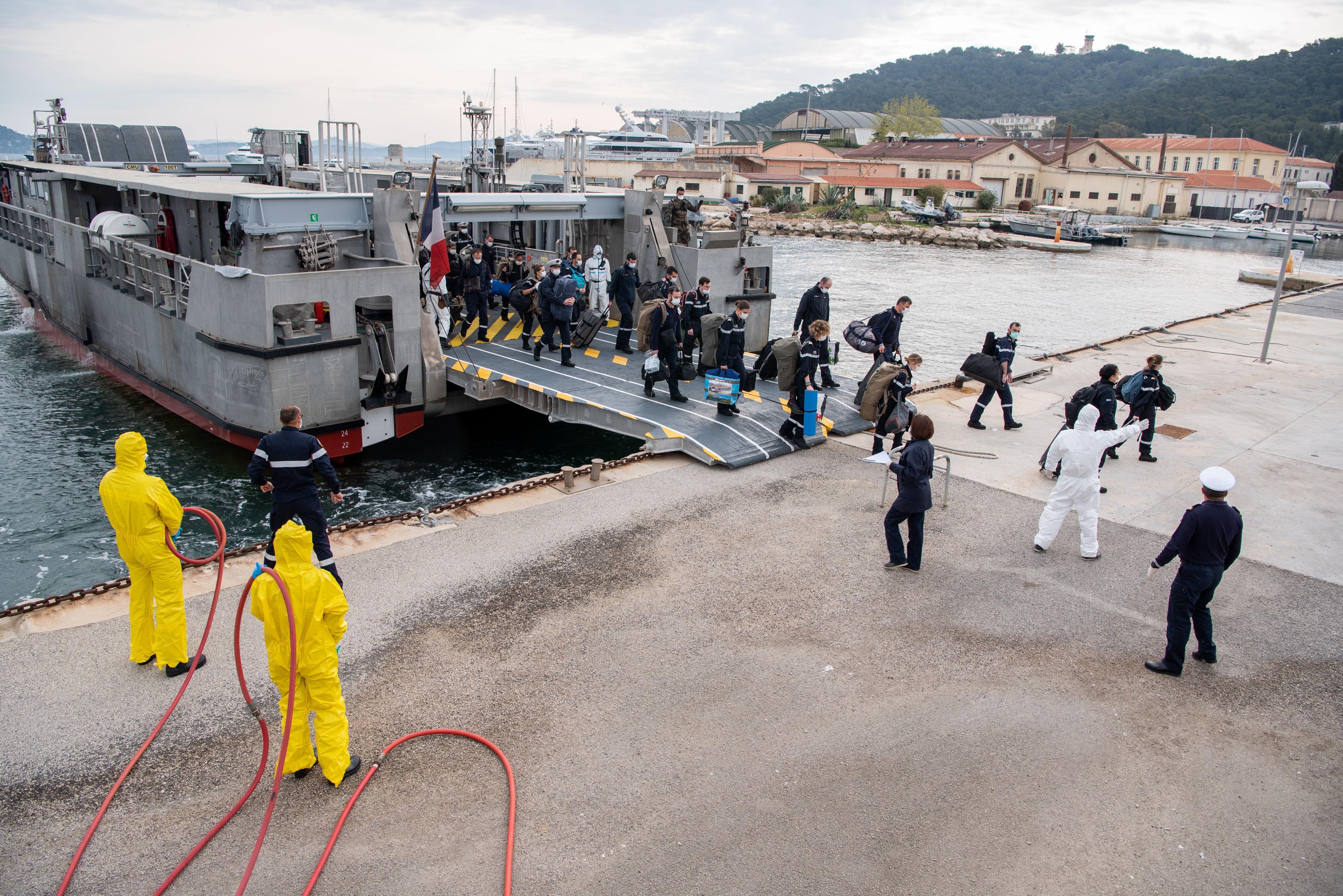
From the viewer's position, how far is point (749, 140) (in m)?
168

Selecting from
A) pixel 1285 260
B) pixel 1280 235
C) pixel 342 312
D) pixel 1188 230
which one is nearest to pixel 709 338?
pixel 342 312

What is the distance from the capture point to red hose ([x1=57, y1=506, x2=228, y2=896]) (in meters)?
4.46

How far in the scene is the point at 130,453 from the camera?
18.8 feet

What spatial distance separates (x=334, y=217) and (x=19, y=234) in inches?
699

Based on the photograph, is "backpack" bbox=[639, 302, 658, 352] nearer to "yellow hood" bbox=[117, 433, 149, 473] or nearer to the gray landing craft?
the gray landing craft

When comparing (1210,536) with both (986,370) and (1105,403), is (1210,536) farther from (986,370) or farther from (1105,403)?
(986,370)

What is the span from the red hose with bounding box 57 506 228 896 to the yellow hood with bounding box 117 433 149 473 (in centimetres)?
43

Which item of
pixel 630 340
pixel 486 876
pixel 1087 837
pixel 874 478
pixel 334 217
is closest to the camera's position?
pixel 486 876

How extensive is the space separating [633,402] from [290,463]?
6372mm

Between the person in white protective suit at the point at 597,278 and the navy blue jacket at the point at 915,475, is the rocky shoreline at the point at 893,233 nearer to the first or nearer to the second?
the person in white protective suit at the point at 597,278

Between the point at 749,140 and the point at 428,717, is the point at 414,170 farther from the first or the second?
the point at 749,140

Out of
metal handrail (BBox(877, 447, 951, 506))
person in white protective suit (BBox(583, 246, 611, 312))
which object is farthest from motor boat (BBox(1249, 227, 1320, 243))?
metal handrail (BBox(877, 447, 951, 506))

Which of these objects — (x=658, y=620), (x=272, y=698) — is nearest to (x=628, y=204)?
(x=658, y=620)

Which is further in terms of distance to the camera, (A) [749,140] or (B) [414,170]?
(A) [749,140]
